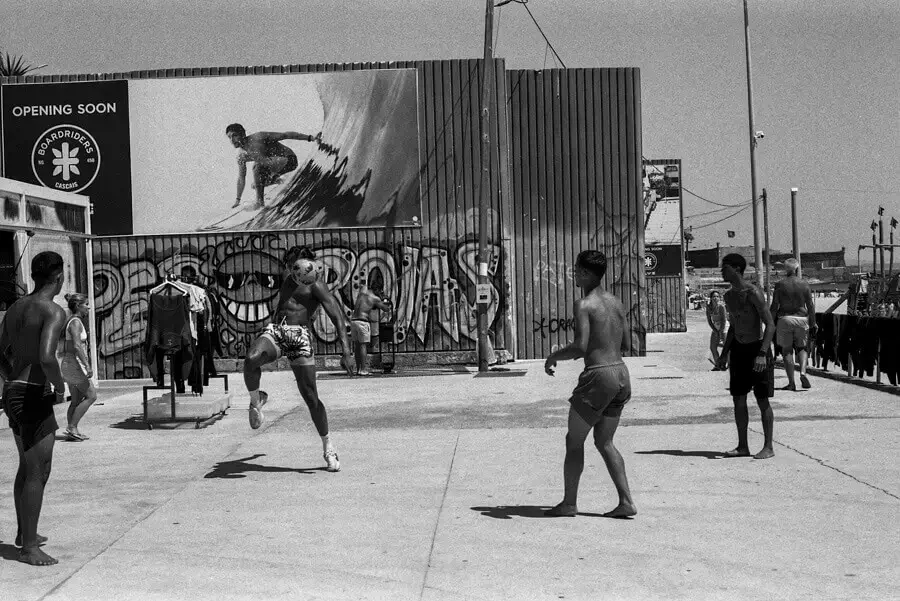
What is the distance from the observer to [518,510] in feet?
26.4

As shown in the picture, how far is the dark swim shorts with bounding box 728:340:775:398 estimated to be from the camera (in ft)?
32.9

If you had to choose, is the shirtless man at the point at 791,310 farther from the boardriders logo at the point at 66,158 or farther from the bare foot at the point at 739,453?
the boardriders logo at the point at 66,158

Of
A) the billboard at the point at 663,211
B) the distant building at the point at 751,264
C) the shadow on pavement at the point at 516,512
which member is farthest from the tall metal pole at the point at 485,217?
the distant building at the point at 751,264

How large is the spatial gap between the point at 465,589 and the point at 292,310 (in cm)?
454

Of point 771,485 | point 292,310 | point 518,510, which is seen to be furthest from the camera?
point 292,310

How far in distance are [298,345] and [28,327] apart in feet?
11.4

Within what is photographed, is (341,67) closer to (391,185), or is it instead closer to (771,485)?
(391,185)

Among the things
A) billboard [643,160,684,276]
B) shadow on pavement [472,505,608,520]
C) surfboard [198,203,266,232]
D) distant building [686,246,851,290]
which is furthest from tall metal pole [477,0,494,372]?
distant building [686,246,851,290]

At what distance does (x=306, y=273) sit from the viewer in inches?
394

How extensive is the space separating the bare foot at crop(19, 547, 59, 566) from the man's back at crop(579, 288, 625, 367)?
337 centimetres

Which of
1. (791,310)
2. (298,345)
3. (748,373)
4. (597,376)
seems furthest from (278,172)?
(597,376)

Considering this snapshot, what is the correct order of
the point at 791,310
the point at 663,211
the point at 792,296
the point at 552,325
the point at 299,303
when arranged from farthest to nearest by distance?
the point at 663,211 < the point at 552,325 < the point at 791,310 < the point at 792,296 < the point at 299,303

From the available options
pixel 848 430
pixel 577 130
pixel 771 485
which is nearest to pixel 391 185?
pixel 577 130

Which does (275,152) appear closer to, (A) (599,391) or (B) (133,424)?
(B) (133,424)
